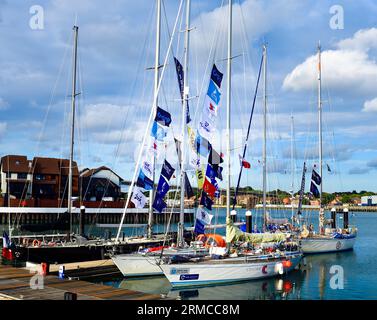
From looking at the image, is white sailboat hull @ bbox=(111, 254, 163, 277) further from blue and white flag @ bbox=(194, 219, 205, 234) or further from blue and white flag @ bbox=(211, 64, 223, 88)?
blue and white flag @ bbox=(211, 64, 223, 88)

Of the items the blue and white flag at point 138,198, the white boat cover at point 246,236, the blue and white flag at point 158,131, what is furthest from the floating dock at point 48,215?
the blue and white flag at point 158,131

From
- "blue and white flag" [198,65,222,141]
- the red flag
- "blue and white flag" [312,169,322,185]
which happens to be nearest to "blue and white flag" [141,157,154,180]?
the red flag

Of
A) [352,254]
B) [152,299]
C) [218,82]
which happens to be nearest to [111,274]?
[152,299]

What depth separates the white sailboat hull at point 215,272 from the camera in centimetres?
2725

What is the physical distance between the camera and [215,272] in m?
28.1

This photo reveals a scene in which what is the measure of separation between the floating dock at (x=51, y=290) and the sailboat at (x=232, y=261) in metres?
6.89

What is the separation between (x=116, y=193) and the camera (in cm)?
10169

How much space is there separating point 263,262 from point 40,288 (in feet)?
52.7

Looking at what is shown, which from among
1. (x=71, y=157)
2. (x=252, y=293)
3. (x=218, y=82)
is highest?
(x=218, y=82)

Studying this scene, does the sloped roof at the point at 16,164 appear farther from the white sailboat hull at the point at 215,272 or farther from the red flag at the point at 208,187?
the white sailboat hull at the point at 215,272

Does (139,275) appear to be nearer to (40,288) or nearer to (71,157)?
(40,288)

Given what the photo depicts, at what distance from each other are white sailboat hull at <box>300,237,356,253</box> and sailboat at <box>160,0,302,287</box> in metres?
11.3

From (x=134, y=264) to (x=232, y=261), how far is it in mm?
6887
